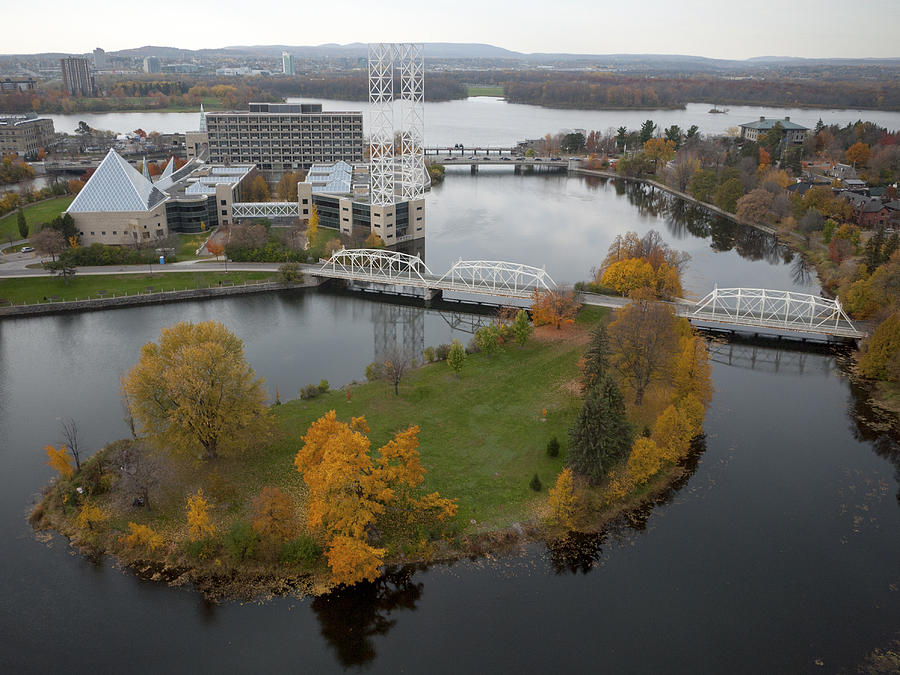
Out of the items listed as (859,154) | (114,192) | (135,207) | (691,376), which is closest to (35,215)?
(114,192)

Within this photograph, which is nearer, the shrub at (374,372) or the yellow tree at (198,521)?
the yellow tree at (198,521)

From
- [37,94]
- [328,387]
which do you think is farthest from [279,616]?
[37,94]

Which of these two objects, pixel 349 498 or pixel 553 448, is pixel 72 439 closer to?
pixel 349 498

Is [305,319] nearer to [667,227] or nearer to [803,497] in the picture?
[803,497]

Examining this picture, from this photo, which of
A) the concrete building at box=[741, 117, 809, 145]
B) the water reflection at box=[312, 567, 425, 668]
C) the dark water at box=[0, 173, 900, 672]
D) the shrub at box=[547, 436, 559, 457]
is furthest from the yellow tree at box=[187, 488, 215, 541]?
the concrete building at box=[741, 117, 809, 145]

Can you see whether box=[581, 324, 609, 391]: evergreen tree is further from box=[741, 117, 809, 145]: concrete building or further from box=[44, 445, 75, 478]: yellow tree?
box=[741, 117, 809, 145]: concrete building

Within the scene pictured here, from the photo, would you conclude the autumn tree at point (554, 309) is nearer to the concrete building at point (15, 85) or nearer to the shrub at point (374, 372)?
the shrub at point (374, 372)

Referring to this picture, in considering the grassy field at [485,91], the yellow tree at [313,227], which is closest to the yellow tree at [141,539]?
the yellow tree at [313,227]
